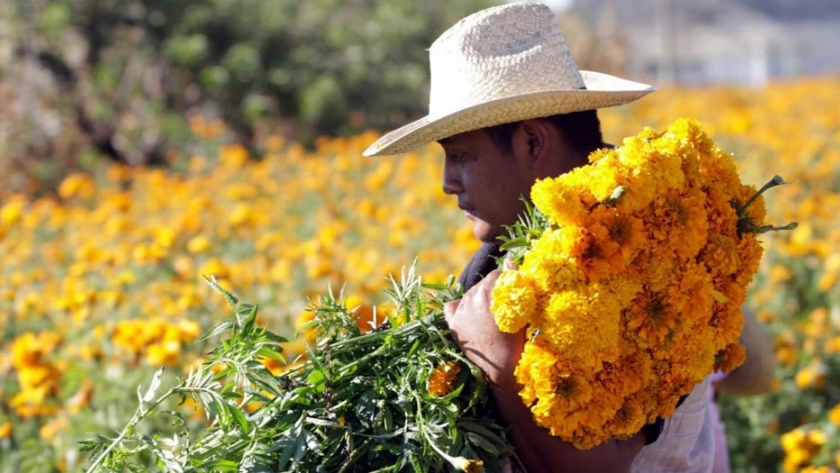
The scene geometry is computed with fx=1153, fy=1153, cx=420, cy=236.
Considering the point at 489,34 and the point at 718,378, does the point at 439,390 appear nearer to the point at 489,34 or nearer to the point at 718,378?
the point at 489,34

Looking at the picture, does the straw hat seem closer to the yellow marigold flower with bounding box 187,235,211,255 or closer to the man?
the man

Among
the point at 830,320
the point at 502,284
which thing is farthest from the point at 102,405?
the point at 830,320

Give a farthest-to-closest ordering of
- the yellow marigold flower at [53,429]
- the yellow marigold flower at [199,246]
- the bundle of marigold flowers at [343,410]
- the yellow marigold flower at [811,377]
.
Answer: the yellow marigold flower at [199,246], the yellow marigold flower at [811,377], the yellow marigold flower at [53,429], the bundle of marigold flowers at [343,410]

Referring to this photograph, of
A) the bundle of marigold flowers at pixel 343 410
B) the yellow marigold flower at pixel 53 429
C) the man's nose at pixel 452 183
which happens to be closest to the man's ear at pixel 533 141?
the man's nose at pixel 452 183

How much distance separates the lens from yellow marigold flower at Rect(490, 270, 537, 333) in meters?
1.69

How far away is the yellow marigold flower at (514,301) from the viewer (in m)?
Answer: 1.69

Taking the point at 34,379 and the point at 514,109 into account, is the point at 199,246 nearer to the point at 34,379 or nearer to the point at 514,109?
the point at 34,379

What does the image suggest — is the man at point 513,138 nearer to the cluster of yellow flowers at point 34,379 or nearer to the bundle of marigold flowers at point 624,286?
the bundle of marigold flowers at point 624,286

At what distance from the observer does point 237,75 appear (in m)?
9.18

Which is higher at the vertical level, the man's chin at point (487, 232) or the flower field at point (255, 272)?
the man's chin at point (487, 232)

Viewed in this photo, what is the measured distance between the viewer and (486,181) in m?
2.03

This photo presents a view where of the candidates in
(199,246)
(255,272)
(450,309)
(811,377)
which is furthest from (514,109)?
(199,246)

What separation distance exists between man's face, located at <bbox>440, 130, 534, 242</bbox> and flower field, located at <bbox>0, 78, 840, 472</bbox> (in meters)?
0.46

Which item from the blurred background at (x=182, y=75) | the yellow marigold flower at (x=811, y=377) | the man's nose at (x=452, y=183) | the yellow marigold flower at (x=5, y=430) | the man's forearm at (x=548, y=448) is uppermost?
the man's nose at (x=452, y=183)
